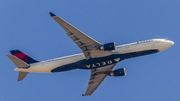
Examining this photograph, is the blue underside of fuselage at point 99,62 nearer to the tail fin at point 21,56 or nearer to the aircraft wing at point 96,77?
the aircraft wing at point 96,77

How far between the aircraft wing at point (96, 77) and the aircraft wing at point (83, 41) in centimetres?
850

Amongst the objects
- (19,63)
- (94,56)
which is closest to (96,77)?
(94,56)

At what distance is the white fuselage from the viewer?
2248 inches

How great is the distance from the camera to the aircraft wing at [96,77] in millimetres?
64875

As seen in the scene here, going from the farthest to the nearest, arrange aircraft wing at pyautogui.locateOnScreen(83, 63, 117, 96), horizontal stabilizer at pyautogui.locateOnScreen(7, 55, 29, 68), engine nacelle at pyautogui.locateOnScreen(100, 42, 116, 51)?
aircraft wing at pyautogui.locateOnScreen(83, 63, 117, 96), horizontal stabilizer at pyautogui.locateOnScreen(7, 55, 29, 68), engine nacelle at pyautogui.locateOnScreen(100, 42, 116, 51)

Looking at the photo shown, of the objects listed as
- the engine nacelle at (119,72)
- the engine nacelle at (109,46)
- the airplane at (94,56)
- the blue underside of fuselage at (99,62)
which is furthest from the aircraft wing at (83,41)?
the engine nacelle at (119,72)

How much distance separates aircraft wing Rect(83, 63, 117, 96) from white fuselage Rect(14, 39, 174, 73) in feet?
26.7

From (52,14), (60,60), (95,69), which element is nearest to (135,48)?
(95,69)

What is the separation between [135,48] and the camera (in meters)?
56.9

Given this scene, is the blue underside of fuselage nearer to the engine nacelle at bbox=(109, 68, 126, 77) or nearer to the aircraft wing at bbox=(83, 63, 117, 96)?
the aircraft wing at bbox=(83, 63, 117, 96)

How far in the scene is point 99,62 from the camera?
58.2 meters

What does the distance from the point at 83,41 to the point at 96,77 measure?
17.0 m

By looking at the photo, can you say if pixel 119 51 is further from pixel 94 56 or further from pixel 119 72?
pixel 119 72

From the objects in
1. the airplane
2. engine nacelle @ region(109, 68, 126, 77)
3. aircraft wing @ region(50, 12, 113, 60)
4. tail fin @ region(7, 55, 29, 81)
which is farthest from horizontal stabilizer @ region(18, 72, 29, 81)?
engine nacelle @ region(109, 68, 126, 77)
